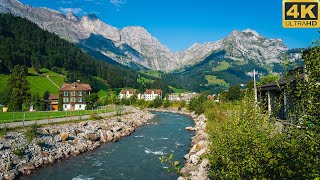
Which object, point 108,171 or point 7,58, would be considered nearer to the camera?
point 108,171

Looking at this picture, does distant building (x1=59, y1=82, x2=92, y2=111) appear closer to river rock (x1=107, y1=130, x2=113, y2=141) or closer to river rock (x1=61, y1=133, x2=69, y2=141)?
river rock (x1=107, y1=130, x2=113, y2=141)

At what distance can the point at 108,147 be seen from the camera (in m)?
48.6

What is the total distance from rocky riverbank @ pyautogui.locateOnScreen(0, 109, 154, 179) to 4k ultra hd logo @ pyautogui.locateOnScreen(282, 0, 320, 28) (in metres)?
29.8

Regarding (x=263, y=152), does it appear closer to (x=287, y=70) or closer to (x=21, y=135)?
(x=287, y=70)

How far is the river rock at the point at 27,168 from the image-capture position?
31112 millimetres

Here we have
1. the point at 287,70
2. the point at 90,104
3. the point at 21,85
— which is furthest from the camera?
the point at 90,104

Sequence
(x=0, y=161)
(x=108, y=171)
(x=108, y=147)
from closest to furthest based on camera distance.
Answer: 1. (x=0, y=161)
2. (x=108, y=171)
3. (x=108, y=147)

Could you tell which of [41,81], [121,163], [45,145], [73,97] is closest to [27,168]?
[45,145]

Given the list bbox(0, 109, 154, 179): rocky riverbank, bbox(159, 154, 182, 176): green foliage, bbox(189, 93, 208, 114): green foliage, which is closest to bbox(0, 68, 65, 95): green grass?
bbox(189, 93, 208, 114): green foliage

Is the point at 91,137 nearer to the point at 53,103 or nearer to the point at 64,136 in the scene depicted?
the point at 64,136

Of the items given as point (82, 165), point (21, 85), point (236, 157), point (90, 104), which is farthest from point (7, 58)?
point (236, 157)

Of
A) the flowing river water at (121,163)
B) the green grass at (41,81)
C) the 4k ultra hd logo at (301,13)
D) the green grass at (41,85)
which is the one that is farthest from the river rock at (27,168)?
the green grass at (41,85)

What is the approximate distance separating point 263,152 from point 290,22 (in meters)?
5.07

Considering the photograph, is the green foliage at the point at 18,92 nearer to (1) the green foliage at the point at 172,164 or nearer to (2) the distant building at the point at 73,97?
(2) the distant building at the point at 73,97
